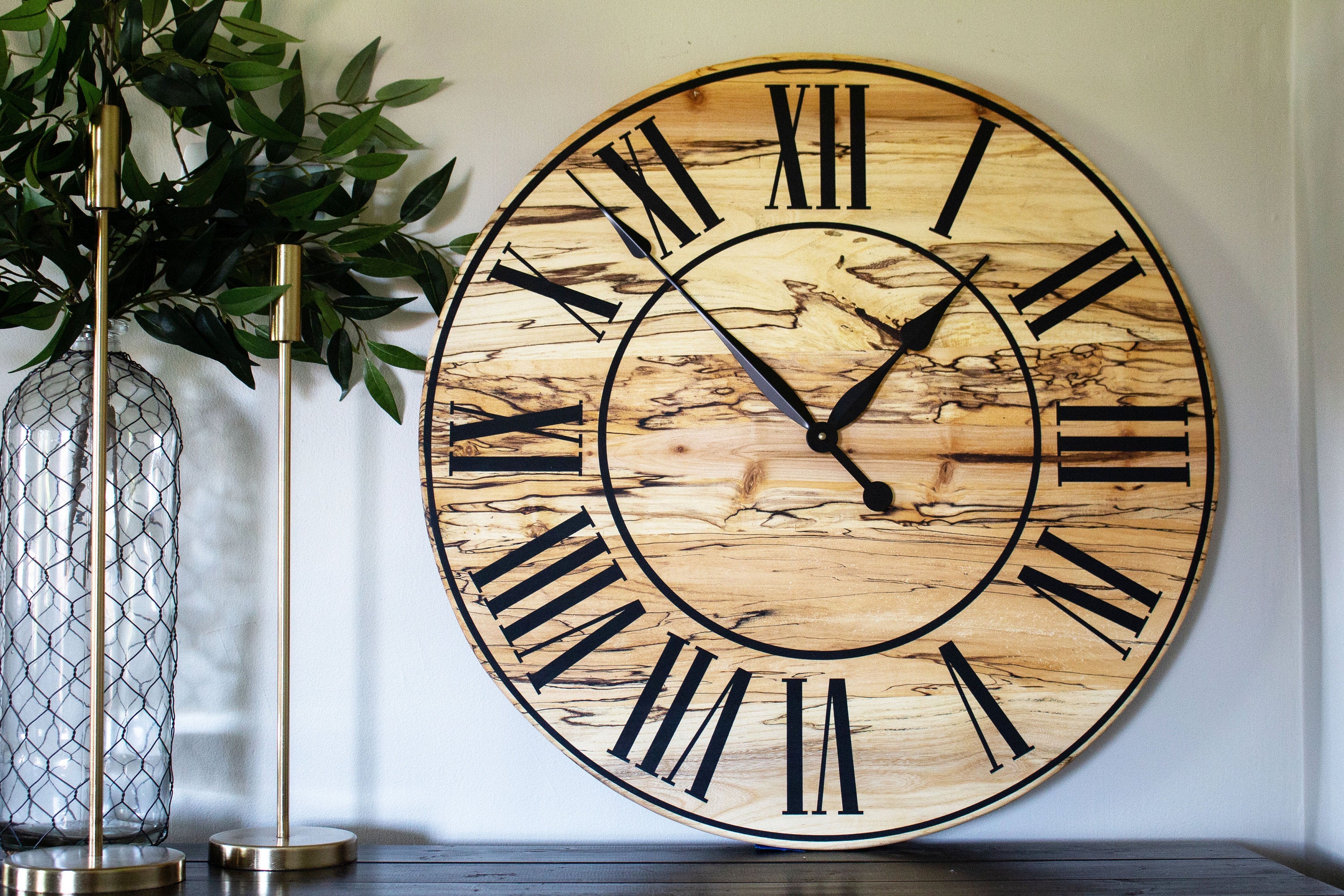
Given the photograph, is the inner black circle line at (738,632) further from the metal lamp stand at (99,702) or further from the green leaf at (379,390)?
the metal lamp stand at (99,702)

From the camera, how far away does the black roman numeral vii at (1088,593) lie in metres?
1.03

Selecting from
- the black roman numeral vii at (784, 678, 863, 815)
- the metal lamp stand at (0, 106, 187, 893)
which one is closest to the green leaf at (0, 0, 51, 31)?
the metal lamp stand at (0, 106, 187, 893)

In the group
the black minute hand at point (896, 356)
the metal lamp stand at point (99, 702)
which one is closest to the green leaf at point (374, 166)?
the metal lamp stand at point (99, 702)

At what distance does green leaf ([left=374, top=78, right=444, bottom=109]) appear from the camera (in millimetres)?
1079

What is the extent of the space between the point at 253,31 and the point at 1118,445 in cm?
103

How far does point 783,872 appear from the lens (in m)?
0.95

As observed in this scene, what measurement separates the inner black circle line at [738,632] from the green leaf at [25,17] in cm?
63

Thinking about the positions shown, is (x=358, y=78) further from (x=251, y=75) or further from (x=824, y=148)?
(x=824, y=148)

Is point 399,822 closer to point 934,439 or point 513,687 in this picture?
point 513,687

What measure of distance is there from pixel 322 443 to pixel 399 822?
1.41 ft

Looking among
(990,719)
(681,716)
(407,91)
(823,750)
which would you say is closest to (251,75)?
(407,91)

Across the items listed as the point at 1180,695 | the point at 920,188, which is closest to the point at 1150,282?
the point at 920,188

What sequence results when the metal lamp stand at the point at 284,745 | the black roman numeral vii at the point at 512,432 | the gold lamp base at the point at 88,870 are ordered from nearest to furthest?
the gold lamp base at the point at 88,870, the metal lamp stand at the point at 284,745, the black roman numeral vii at the point at 512,432

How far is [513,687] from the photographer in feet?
3.37
